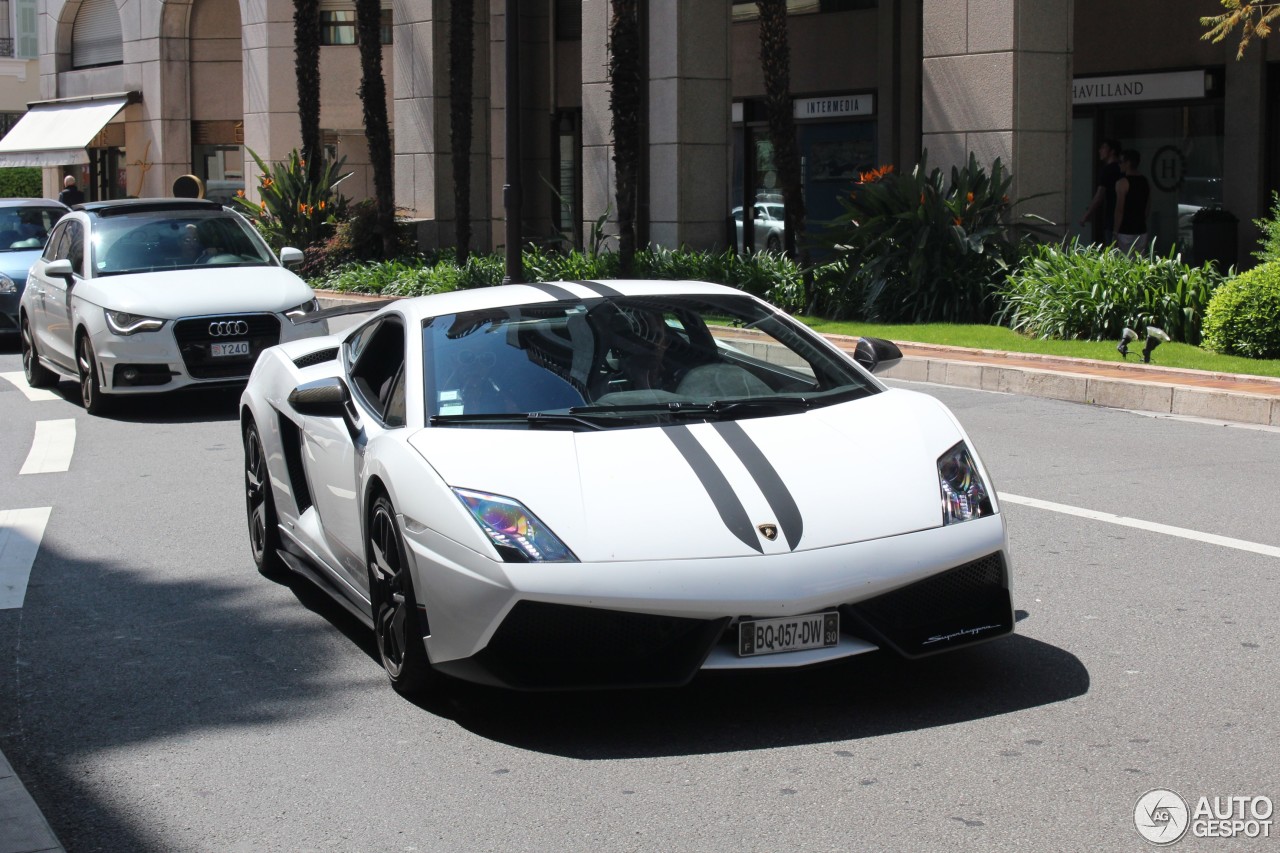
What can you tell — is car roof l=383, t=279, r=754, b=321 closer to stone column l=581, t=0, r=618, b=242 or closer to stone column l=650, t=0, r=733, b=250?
stone column l=650, t=0, r=733, b=250

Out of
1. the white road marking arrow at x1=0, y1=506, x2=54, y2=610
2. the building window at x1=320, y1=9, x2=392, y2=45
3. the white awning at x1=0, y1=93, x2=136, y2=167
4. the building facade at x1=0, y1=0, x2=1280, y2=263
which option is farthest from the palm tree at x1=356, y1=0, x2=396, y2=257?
the white road marking arrow at x1=0, y1=506, x2=54, y2=610

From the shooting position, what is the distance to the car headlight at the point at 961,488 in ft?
17.3

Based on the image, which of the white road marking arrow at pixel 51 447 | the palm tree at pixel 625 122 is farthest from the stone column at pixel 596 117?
the white road marking arrow at pixel 51 447

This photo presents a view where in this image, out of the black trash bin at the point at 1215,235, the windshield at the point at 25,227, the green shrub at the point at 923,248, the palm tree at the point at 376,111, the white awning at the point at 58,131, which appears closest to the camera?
the green shrub at the point at 923,248

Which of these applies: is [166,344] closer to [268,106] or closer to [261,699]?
[261,699]

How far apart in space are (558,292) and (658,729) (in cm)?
204

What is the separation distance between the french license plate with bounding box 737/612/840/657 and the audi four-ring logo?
30.6 ft

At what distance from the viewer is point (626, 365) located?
609cm

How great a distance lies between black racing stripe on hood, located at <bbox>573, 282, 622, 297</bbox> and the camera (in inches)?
255

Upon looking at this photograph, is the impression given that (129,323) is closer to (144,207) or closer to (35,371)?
(144,207)

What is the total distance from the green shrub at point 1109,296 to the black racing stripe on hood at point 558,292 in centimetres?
1030

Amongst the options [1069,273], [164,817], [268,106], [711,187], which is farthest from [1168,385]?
[268,106]

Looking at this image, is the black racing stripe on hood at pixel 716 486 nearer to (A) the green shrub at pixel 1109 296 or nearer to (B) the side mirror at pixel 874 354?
(B) the side mirror at pixel 874 354

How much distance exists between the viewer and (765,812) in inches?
175
